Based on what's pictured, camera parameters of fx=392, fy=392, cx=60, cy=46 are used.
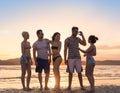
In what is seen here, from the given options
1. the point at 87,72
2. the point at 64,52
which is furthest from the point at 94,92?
the point at 64,52

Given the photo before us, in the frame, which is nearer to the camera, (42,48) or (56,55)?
(56,55)

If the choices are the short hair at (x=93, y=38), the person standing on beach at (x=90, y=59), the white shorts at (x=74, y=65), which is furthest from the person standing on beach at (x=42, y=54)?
the short hair at (x=93, y=38)

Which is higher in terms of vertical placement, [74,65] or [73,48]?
[73,48]

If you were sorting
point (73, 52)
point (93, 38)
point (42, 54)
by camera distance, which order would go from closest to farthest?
point (93, 38), point (42, 54), point (73, 52)

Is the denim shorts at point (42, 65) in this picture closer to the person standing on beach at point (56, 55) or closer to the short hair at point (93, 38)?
the person standing on beach at point (56, 55)

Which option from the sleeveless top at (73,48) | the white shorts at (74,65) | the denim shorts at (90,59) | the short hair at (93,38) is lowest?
the white shorts at (74,65)

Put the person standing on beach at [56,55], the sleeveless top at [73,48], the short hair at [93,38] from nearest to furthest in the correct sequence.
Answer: the person standing on beach at [56,55] → the short hair at [93,38] → the sleeveless top at [73,48]

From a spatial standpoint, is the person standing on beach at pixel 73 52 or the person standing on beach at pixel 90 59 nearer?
the person standing on beach at pixel 90 59

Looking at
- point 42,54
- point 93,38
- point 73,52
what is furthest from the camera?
point 73,52

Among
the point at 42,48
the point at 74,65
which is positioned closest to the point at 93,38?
the point at 74,65

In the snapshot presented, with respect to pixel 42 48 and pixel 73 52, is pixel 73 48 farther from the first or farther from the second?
pixel 42 48

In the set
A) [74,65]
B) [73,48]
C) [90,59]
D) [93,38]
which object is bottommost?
[74,65]

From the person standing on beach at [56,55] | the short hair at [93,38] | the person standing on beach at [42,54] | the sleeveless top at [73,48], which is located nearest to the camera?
the person standing on beach at [56,55]

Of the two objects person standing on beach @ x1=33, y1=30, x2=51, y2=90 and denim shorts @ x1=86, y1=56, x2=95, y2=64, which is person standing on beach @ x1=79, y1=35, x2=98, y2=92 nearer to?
denim shorts @ x1=86, y1=56, x2=95, y2=64
